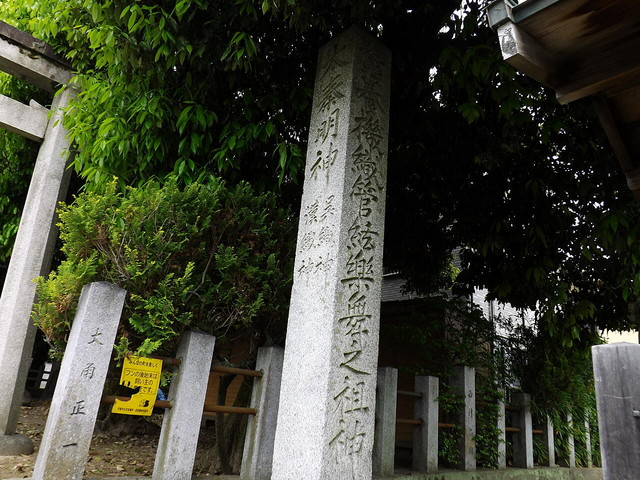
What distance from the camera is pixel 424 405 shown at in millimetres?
5742

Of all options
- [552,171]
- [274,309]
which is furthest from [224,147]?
[552,171]

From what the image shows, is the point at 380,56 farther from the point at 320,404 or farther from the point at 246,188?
the point at 320,404

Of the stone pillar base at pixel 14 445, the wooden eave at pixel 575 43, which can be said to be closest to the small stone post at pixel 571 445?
the wooden eave at pixel 575 43

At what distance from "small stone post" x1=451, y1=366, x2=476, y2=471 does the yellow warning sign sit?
4249 millimetres

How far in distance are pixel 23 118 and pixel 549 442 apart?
9.29m

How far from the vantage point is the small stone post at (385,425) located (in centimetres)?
474

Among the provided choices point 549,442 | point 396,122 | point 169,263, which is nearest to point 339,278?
point 169,263

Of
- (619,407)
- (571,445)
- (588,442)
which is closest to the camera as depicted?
(619,407)

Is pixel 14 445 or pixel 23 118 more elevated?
pixel 23 118

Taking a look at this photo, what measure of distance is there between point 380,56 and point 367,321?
7.85 ft

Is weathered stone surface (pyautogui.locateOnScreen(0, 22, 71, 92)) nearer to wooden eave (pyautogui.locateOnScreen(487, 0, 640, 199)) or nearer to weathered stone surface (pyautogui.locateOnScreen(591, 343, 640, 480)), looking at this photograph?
wooden eave (pyautogui.locateOnScreen(487, 0, 640, 199))

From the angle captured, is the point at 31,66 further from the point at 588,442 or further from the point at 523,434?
the point at 588,442

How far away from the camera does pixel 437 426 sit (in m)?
5.66

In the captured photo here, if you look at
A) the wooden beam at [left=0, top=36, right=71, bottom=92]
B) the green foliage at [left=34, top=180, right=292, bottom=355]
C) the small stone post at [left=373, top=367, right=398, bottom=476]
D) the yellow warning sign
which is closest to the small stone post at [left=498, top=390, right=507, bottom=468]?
the small stone post at [left=373, top=367, right=398, bottom=476]
